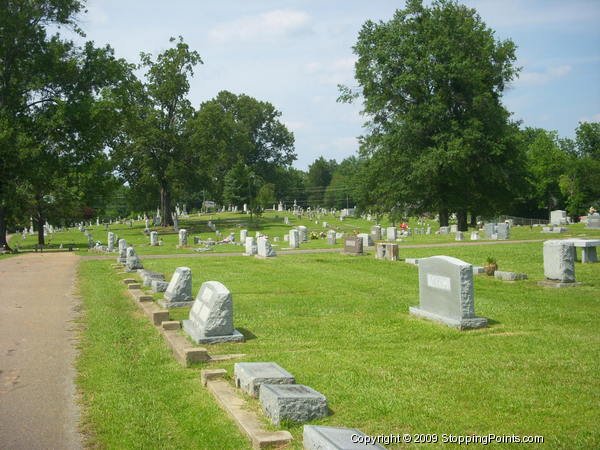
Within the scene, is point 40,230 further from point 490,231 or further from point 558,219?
point 558,219

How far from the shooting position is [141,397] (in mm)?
6574

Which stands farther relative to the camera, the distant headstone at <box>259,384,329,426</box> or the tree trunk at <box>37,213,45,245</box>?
the tree trunk at <box>37,213,45,245</box>

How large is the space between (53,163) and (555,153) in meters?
58.3

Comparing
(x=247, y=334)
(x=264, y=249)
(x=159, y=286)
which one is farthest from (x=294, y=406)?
(x=264, y=249)

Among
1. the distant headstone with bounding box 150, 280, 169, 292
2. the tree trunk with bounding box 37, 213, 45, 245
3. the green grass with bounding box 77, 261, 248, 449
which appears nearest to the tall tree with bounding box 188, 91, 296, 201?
the tree trunk with bounding box 37, 213, 45, 245

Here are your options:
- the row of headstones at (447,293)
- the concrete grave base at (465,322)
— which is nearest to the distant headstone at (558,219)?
the row of headstones at (447,293)

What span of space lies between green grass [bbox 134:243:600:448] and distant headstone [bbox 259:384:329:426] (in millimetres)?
106

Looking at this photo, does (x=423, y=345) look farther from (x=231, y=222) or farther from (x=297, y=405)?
(x=231, y=222)

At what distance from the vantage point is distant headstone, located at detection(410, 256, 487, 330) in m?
9.31

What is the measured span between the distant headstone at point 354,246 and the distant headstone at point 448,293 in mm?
13473

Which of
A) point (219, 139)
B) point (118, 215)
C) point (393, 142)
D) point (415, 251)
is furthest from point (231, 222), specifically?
point (118, 215)

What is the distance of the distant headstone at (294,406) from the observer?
205 inches

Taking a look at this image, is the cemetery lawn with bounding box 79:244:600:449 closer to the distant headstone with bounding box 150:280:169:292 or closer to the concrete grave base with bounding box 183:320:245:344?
the concrete grave base with bounding box 183:320:245:344

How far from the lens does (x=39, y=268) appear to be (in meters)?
23.1
